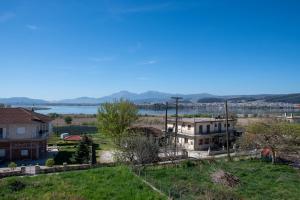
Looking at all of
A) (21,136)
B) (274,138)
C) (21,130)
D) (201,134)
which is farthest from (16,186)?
(201,134)

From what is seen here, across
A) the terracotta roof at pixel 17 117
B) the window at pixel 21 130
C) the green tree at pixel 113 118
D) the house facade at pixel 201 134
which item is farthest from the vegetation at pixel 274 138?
the window at pixel 21 130

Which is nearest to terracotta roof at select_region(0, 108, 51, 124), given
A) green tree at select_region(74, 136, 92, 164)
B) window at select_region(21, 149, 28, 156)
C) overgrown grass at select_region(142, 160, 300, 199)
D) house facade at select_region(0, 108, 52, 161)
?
house facade at select_region(0, 108, 52, 161)

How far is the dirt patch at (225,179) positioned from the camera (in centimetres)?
2689

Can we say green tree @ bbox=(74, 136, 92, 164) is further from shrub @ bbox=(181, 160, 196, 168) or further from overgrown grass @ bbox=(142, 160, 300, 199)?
shrub @ bbox=(181, 160, 196, 168)

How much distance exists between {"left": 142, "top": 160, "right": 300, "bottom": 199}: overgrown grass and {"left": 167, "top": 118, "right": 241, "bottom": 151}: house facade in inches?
585

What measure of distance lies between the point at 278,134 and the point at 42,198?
27909 mm

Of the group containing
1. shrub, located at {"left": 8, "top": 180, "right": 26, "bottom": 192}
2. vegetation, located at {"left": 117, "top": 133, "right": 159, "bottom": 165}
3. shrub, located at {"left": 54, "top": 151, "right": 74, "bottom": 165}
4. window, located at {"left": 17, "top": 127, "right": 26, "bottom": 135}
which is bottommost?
shrub, located at {"left": 54, "top": 151, "right": 74, "bottom": 165}

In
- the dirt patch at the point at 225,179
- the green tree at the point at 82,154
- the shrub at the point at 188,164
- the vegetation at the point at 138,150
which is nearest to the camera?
the dirt patch at the point at 225,179

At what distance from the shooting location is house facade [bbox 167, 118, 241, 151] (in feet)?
170

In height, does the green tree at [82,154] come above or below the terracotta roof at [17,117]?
below

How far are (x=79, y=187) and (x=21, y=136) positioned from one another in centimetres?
1973

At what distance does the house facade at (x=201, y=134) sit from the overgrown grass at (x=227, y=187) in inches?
585

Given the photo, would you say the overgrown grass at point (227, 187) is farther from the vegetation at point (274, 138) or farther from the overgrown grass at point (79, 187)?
the vegetation at point (274, 138)

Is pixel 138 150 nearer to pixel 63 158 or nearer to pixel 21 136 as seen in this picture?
pixel 63 158
